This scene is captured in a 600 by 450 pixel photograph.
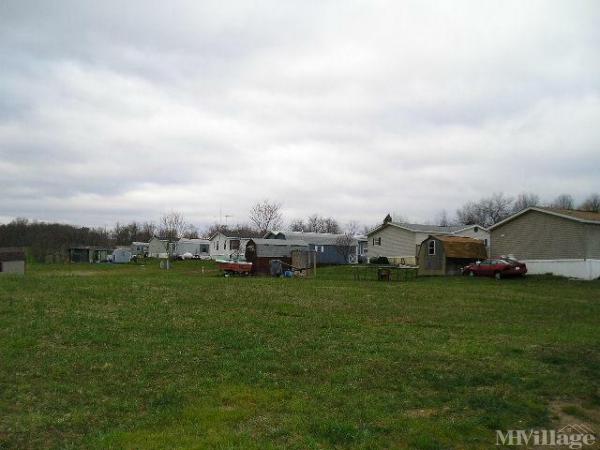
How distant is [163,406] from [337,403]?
8.34ft

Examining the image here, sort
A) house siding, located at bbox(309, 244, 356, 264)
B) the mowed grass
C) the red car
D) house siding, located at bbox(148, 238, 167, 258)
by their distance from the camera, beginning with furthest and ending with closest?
house siding, located at bbox(148, 238, 167, 258), house siding, located at bbox(309, 244, 356, 264), the red car, the mowed grass

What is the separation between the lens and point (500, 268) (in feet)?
124

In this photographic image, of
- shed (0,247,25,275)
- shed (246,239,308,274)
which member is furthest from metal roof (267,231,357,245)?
shed (0,247,25,275)

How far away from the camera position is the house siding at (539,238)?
36812 mm

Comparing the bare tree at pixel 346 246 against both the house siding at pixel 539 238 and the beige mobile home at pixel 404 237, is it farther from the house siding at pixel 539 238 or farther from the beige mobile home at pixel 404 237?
the house siding at pixel 539 238

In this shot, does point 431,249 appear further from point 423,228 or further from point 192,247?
point 192,247

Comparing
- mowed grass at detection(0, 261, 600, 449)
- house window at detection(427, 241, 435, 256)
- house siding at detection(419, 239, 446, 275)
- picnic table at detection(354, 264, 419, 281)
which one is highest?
house window at detection(427, 241, 435, 256)

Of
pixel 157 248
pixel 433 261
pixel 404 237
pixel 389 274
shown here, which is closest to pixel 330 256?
pixel 404 237

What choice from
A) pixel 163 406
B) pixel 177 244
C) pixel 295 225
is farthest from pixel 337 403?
pixel 295 225

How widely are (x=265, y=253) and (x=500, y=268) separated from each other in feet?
59.6

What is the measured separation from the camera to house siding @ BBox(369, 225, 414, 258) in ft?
178

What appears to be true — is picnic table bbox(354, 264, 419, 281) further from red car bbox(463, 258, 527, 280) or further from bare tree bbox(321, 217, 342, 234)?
bare tree bbox(321, 217, 342, 234)

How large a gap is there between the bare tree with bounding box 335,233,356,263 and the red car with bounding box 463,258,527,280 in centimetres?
2596

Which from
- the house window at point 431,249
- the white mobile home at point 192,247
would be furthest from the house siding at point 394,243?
the white mobile home at point 192,247
